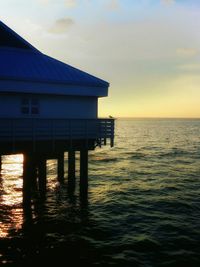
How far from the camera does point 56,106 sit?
2230 cm

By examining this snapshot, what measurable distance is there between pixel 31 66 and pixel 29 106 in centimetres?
284

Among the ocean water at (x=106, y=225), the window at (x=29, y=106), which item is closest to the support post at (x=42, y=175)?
the ocean water at (x=106, y=225)

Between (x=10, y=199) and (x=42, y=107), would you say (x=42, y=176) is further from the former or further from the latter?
(x=42, y=107)

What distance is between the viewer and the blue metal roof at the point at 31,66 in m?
21.2

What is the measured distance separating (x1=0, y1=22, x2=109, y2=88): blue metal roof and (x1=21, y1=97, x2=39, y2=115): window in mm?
1378

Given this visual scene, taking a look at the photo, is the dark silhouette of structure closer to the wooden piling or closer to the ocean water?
the wooden piling

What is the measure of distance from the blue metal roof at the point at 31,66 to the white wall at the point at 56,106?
112 cm

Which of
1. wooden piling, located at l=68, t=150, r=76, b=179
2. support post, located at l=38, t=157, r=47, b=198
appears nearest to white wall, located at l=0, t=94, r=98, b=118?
wooden piling, located at l=68, t=150, r=76, b=179

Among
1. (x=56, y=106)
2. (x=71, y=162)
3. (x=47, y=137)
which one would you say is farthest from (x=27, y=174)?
(x=56, y=106)

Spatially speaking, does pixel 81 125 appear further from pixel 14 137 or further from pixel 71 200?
pixel 71 200

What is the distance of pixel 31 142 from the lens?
20125mm

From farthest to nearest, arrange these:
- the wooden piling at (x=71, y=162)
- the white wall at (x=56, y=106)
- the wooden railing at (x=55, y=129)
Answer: the wooden piling at (x=71, y=162) → the white wall at (x=56, y=106) → the wooden railing at (x=55, y=129)

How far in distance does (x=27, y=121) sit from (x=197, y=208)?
44.7 feet

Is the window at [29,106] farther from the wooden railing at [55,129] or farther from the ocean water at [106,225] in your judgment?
the ocean water at [106,225]
